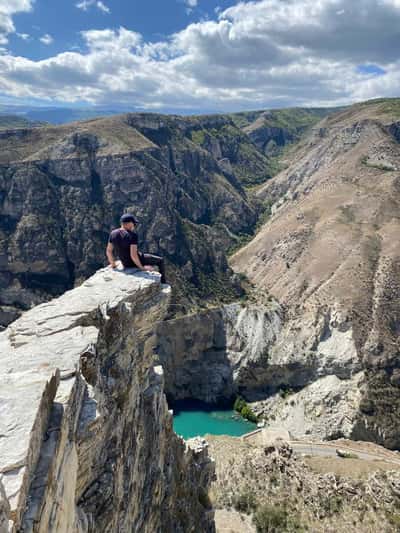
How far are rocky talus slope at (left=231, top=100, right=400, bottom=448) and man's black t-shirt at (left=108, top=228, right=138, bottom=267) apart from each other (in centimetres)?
4350

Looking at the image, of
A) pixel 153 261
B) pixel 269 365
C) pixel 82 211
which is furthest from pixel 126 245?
pixel 82 211

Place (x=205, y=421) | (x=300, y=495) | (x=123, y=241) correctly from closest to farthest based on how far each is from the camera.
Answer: (x=123, y=241) < (x=300, y=495) < (x=205, y=421)

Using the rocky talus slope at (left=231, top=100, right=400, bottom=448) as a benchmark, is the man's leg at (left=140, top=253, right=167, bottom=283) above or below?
above

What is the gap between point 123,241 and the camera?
546 inches

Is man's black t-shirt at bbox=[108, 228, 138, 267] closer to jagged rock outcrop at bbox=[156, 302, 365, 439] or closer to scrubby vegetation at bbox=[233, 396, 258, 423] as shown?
jagged rock outcrop at bbox=[156, 302, 365, 439]

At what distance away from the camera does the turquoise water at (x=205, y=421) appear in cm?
5284

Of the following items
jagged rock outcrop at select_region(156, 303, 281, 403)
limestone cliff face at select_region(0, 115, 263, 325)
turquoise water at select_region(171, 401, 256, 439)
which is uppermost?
limestone cliff face at select_region(0, 115, 263, 325)

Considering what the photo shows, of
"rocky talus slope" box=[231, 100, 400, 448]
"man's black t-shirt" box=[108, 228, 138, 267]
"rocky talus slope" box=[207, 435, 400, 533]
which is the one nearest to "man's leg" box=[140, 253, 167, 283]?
"man's black t-shirt" box=[108, 228, 138, 267]

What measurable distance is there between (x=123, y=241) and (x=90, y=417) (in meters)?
6.93

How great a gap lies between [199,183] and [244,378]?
7159cm

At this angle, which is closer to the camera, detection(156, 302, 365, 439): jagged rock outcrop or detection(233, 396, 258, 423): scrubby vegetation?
detection(156, 302, 365, 439): jagged rock outcrop

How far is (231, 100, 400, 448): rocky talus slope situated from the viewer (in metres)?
50.2

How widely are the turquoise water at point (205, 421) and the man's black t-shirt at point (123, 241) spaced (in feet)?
140

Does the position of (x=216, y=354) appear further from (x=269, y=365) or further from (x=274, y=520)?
(x=274, y=520)
